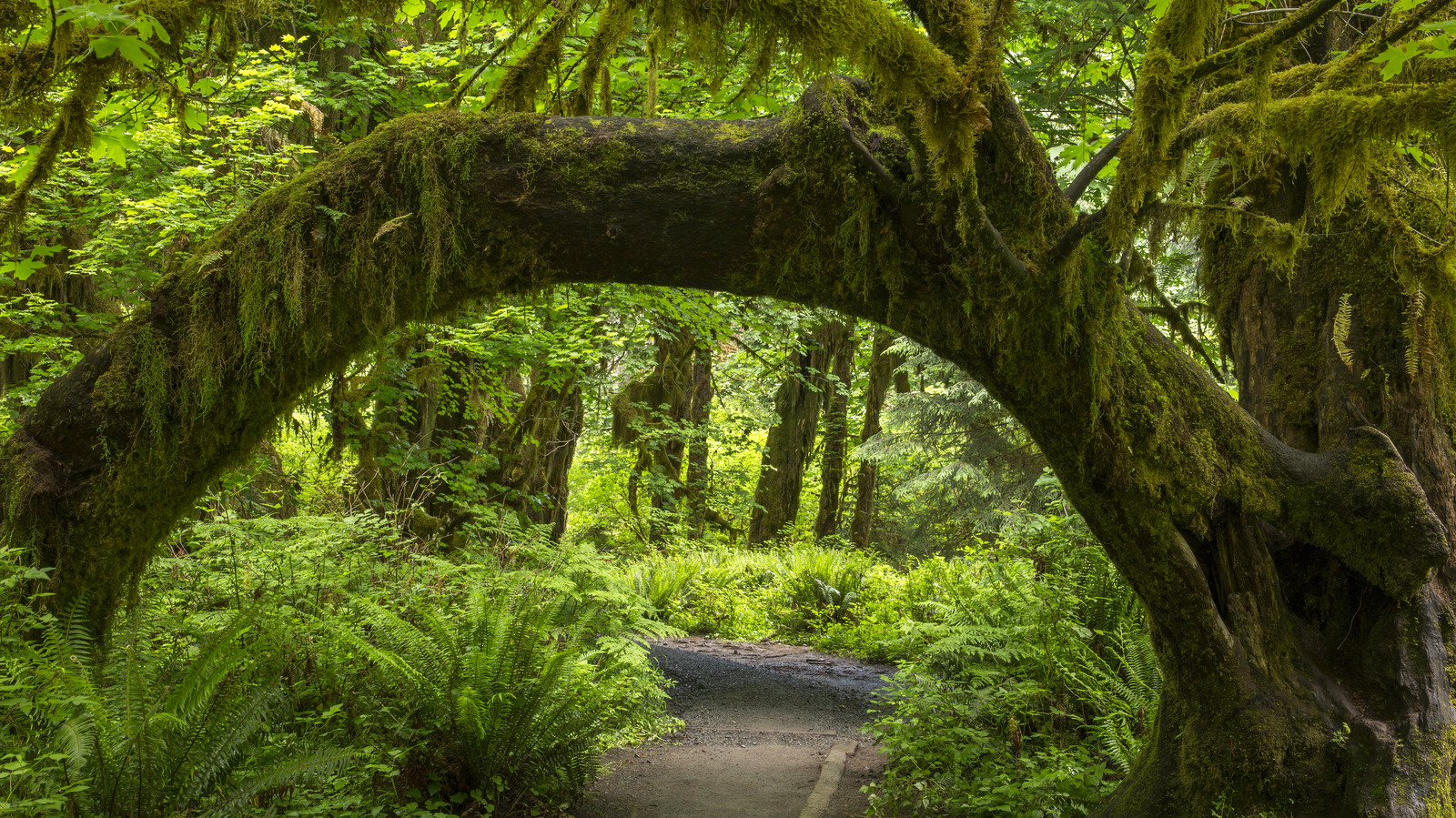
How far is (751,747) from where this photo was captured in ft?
21.6

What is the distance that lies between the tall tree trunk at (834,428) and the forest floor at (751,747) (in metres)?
6.43

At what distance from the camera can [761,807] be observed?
506 centimetres

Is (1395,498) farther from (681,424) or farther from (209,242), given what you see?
(681,424)

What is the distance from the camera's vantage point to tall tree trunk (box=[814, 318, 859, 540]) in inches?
643

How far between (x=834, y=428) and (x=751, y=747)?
10.9 meters

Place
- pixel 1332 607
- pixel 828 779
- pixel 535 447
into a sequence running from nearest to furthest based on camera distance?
pixel 1332 607
pixel 828 779
pixel 535 447

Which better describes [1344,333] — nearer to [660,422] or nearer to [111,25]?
[111,25]

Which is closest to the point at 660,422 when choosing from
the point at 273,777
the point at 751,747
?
the point at 751,747

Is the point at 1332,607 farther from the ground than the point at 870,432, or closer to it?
closer to it

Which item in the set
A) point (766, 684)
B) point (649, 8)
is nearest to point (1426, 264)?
point (649, 8)

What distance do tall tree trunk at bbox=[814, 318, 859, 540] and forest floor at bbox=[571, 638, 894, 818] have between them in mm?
6435

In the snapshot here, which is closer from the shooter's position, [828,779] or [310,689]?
[310,689]

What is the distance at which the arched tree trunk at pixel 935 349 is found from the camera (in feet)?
10.5

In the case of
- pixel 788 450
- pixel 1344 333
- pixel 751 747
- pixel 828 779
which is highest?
pixel 1344 333
